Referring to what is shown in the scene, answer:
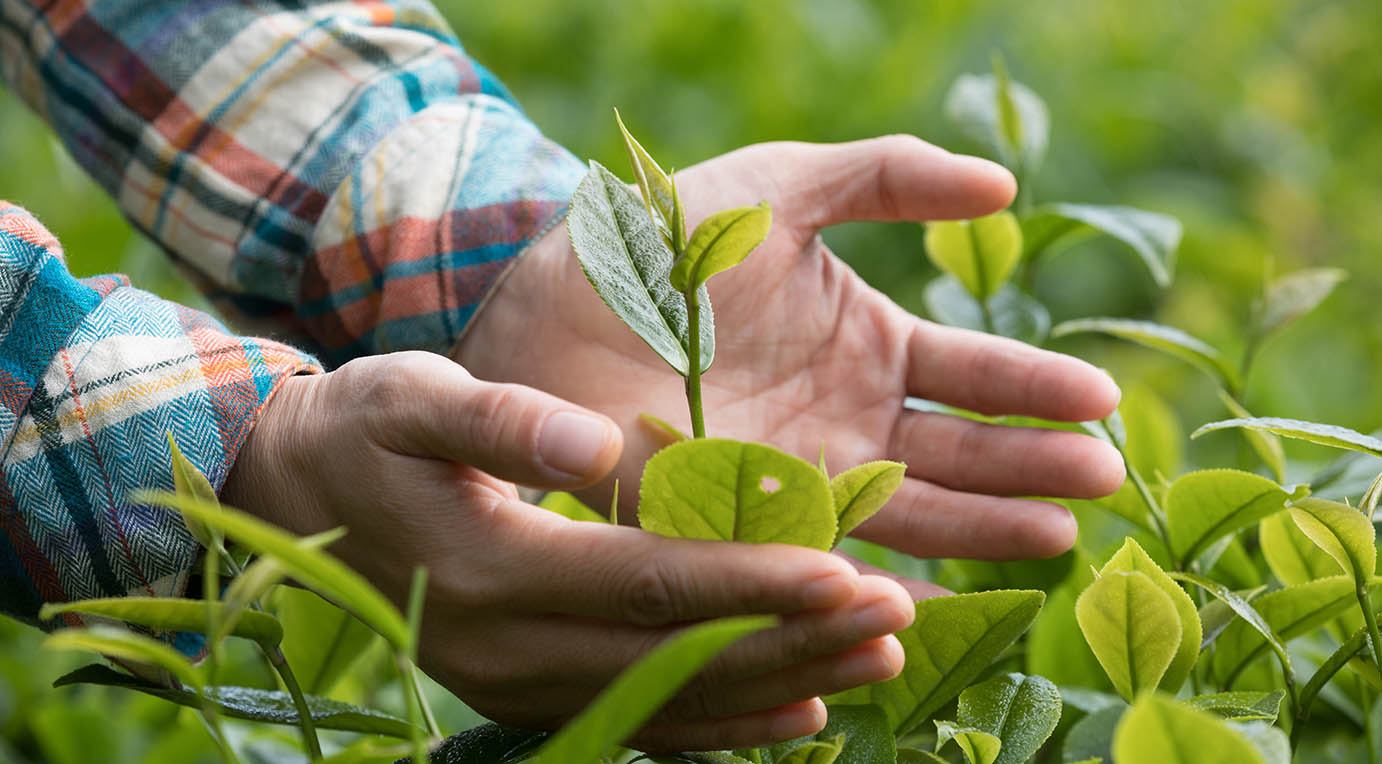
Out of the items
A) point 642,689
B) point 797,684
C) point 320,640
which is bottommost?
point 320,640

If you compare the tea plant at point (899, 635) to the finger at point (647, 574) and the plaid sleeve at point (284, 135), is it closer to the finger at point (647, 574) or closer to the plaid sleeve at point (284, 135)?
the finger at point (647, 574)

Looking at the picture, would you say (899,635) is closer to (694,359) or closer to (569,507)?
(694,359)

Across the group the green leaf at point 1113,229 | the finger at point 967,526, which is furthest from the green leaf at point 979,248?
the finger at point 967,526

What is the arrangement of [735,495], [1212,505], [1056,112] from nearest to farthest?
[735,495] < [1212,505] < [1056,112]

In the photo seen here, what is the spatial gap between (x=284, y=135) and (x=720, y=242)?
66 cm

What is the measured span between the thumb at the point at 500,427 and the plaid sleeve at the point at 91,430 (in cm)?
15

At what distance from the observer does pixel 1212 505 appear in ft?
1.76

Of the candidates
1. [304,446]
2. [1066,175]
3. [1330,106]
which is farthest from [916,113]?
[304,446]

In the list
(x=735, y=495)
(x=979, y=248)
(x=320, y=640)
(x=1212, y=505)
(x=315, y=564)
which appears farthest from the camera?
(x=979, y=248)

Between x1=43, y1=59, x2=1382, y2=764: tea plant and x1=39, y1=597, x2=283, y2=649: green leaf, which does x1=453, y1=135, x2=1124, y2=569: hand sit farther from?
x1=39, y1=597, x2=283, y2=649: green leaf

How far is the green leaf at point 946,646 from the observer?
47 cm

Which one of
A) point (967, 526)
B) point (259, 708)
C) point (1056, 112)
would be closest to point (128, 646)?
point (259, 708)

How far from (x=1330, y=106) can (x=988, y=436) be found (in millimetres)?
1846

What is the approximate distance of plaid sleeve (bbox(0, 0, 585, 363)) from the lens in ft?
3.00
